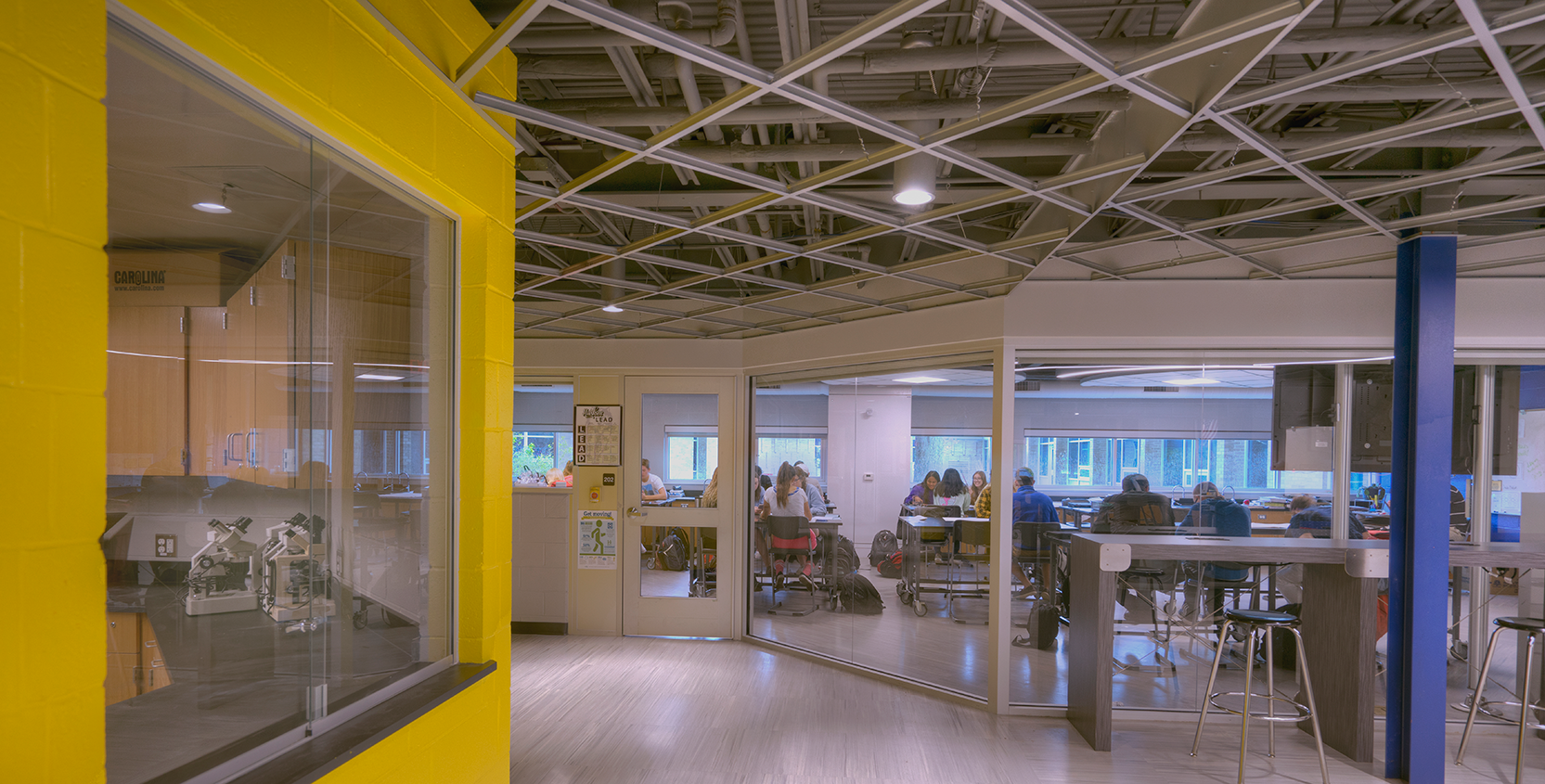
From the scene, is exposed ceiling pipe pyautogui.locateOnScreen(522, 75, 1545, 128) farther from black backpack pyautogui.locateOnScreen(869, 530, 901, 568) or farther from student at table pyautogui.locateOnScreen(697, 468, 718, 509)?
student at table pyautogui.locateOnScreen(697, 468, 718, 509)

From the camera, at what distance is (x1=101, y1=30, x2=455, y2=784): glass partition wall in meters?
1.46

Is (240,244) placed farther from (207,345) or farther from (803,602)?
A: (803,602)

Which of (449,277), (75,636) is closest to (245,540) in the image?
(75,636)

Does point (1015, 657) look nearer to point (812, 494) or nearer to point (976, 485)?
point (976, 485)

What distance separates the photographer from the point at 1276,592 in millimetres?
4977

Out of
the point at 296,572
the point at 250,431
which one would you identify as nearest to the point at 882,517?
the point at 296,572

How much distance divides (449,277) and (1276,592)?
5400 mm

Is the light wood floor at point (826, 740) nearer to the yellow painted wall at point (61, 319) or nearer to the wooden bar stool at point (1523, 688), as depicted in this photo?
the wooden bar stool at point (1523, 688)

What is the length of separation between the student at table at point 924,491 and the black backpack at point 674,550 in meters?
2.31

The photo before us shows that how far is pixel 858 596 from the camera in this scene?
6.03 m

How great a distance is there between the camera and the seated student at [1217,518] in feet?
16.1

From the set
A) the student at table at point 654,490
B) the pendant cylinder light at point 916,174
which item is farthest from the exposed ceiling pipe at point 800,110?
the student at table at point 654,490

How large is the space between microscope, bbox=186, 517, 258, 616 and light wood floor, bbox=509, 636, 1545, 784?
2.63 meters

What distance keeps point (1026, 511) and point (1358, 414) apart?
7.25ft
